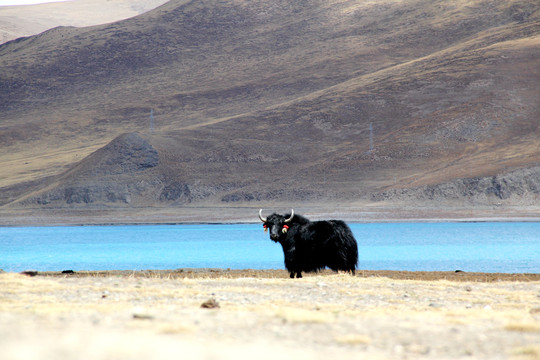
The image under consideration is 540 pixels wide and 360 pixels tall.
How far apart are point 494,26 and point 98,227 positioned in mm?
87898

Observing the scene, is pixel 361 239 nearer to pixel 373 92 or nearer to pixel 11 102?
pixel 373 92

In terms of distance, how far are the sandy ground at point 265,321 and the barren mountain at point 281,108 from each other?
2700 inches

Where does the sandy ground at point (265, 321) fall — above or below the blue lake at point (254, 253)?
above

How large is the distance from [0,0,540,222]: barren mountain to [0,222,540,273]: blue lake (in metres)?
32.6

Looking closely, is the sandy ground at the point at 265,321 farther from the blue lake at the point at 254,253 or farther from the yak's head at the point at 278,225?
the blue lake at the point at 254,253

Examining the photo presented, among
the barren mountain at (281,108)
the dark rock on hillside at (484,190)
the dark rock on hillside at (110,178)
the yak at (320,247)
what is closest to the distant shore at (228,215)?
the barren mountain at (281,108)

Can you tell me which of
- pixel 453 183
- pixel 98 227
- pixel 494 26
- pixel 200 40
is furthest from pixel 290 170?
pixel 200 40

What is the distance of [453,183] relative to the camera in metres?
85.2

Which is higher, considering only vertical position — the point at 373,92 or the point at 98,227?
the point at 373,92

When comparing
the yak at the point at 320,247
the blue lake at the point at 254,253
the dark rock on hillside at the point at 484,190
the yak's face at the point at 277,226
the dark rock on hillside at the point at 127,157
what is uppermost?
the dark rock on hillside at the point at 127,157

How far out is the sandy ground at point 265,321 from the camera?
22.3 feet

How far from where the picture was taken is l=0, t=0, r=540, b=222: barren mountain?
305ft

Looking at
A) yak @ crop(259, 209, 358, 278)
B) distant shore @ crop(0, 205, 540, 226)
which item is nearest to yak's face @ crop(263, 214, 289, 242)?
yak @ crop(259, 209, 358, 278)

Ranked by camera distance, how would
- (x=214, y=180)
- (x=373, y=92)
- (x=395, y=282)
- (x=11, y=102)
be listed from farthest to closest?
(x=11, y=102), (x=373, y=92), (x=214, y=180), (x=395, y=282)
